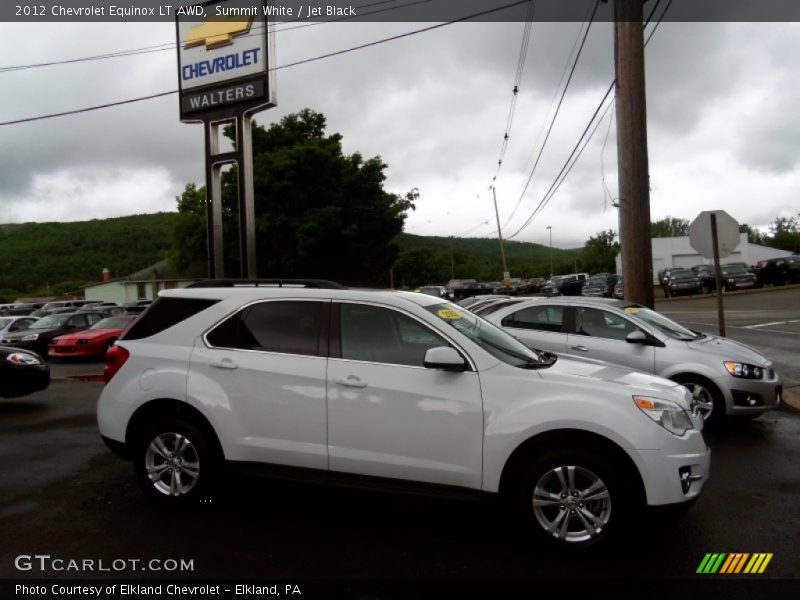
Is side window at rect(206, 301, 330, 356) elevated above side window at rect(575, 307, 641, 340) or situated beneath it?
elevated above

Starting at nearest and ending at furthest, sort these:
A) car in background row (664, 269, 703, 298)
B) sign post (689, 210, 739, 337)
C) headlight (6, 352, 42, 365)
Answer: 1. headlight (6, 352, 42, 365)
2. sign post (689, 210, 739, 337)
3. car in background row (664, 269, 703, 298)

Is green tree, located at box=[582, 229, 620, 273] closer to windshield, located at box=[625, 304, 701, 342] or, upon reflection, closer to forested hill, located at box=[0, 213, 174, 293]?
forested hill, located at box=[0, 213, 174, 293]

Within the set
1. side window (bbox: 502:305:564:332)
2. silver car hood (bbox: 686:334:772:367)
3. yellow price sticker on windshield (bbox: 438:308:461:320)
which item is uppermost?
yellow price sticker on windshield (bbox: 438:308:461:320)

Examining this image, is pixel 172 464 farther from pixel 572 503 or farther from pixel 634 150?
pixel 634 150

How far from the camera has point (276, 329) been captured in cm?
449

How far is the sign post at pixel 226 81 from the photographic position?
41.7 feet

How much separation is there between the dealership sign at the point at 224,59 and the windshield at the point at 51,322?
8.99 meters

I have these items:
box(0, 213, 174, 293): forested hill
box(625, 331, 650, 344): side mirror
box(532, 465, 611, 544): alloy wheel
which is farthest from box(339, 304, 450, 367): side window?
box(0, 213, 174, 293): forested hill

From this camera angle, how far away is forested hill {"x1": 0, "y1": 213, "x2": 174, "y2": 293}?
230ft

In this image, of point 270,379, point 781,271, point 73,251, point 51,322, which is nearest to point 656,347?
point 270,379

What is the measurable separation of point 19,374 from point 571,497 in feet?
27.8

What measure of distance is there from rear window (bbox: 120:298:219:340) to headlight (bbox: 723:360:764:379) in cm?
561

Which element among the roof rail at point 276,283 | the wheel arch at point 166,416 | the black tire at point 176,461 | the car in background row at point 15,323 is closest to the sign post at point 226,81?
the roof rail at point 276,283

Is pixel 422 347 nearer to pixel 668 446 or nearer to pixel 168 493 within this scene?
pixel 668 446
